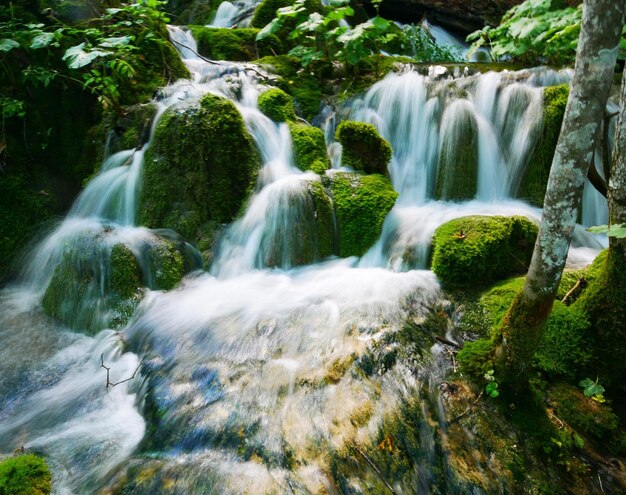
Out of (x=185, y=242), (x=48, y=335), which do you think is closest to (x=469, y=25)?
(x=185, y=242)

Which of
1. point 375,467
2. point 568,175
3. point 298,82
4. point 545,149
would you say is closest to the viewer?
point 568,175

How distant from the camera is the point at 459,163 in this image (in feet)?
20.1

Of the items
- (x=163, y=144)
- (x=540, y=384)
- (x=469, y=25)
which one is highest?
(x=469, y=25)

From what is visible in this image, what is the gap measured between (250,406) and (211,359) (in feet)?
2.41

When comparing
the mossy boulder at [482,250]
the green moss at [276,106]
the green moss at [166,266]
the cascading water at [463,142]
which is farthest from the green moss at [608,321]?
the green moss at [276,106]

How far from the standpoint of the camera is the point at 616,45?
6.12 ft

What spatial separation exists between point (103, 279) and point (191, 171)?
5.71 ft

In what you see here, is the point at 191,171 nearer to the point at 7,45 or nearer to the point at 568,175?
the point at 7,45

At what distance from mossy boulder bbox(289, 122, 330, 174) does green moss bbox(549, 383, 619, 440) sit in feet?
12.8

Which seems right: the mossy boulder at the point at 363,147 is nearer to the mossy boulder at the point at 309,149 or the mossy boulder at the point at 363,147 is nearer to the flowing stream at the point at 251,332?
the mossy boulder at the point at 309,149

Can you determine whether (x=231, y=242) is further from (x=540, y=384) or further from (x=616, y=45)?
(x=616, y=45)

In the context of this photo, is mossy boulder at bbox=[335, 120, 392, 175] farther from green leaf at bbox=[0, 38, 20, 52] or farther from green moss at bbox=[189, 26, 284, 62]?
green moss at bbox=[189, 26, 284, 62]

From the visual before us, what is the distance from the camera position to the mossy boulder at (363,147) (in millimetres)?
5383

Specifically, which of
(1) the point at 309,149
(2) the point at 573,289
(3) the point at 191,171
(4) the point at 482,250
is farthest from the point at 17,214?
(2) the point at 573,289
